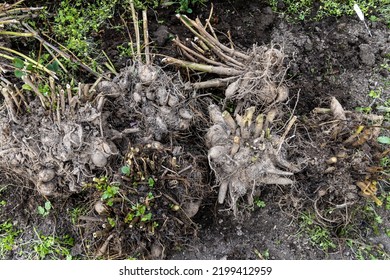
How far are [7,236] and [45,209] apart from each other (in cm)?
24

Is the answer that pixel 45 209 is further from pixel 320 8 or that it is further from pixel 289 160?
pixel 320 8

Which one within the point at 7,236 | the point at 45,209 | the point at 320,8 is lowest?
the point at 7,236

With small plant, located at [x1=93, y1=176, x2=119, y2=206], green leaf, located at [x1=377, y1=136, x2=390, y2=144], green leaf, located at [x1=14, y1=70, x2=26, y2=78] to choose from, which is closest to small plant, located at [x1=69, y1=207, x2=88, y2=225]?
small plant, located at [x1=93, y1=176, x2=119, y2=206]

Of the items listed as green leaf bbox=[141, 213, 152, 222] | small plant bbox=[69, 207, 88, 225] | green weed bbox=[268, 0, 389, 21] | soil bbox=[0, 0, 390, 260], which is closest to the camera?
green leaf bbox=[141, 213, 152, 222]

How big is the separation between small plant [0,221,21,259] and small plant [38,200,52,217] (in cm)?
17

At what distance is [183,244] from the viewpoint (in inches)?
75.7

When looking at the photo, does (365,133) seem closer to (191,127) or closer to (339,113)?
(339,113)

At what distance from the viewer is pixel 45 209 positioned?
78.7 inches

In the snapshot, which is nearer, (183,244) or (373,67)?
(183,244)

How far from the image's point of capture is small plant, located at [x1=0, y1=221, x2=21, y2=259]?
199 cm

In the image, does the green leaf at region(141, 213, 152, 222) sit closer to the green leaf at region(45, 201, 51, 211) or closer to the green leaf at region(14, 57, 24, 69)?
the green leaf at region(45, 201, 51, 211)

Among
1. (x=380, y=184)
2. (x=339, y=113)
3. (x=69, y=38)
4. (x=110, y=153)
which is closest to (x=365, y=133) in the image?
(x=339, y=113)

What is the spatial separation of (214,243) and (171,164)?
0.48 m

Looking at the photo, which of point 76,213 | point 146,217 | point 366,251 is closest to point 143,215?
point 146,217
